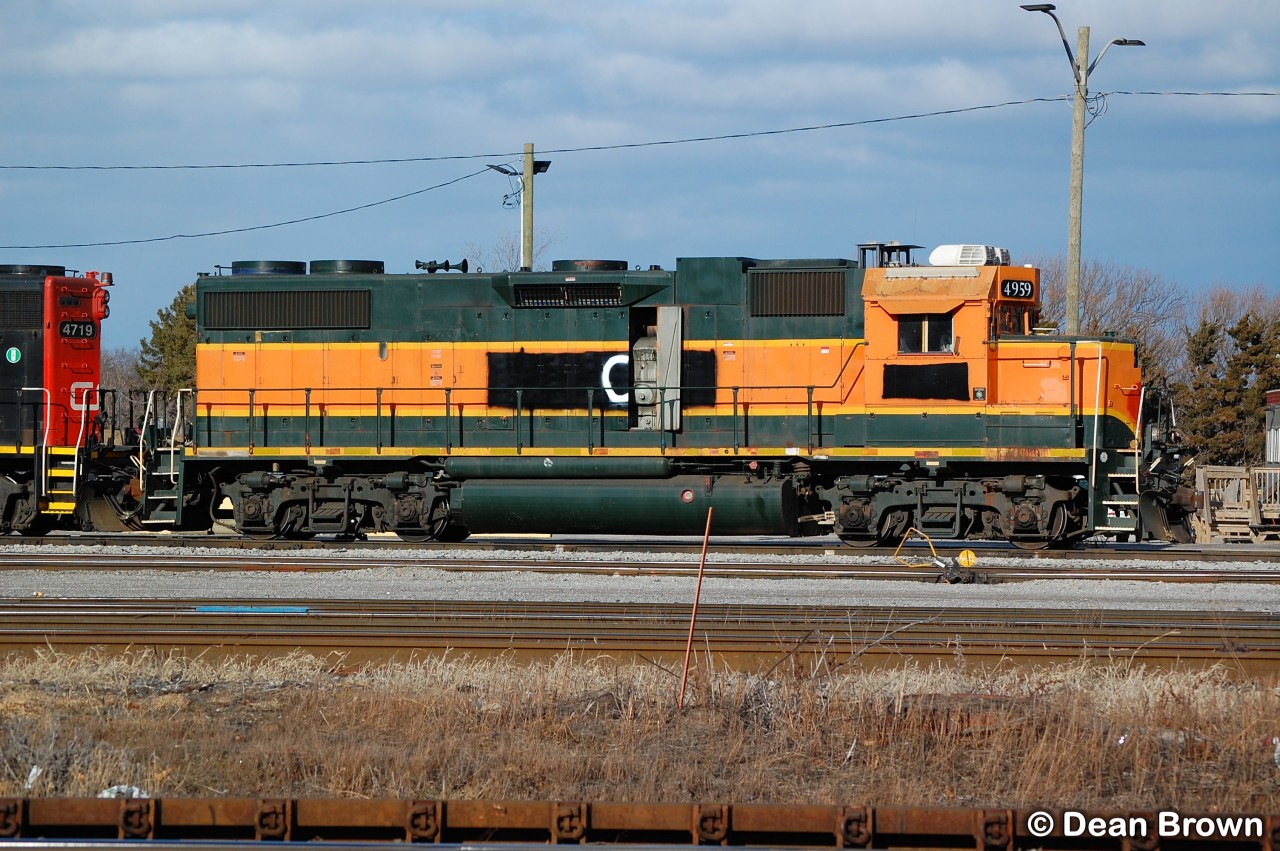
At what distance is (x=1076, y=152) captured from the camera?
19.9 meters

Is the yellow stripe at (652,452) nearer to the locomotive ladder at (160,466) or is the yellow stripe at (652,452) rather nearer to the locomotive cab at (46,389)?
the locomotive ladder at (160,466)

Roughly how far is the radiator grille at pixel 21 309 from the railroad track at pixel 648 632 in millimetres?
7827

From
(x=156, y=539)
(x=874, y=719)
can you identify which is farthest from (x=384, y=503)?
(x=874, y=719)

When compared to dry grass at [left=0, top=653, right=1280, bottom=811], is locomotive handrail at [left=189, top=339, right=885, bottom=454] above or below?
above

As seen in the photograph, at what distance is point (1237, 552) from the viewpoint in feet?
55.5

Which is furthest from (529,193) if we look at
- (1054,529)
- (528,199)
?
(1054,529)

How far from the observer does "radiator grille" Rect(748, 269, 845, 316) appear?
1577 cm

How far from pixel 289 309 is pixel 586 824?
12.8 metres

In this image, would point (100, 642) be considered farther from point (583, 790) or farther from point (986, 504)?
point (986, 504)

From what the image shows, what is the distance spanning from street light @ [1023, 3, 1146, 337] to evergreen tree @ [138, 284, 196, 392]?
86.1ft

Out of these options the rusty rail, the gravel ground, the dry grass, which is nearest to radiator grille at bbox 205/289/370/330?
the gravel ground

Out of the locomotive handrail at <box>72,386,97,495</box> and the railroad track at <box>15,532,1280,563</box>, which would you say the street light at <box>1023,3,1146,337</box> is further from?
the locomotive handrail at <box>72,386,97,495</box>

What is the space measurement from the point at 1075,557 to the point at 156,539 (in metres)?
11.7

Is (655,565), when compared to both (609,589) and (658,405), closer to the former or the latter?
(609,589)
